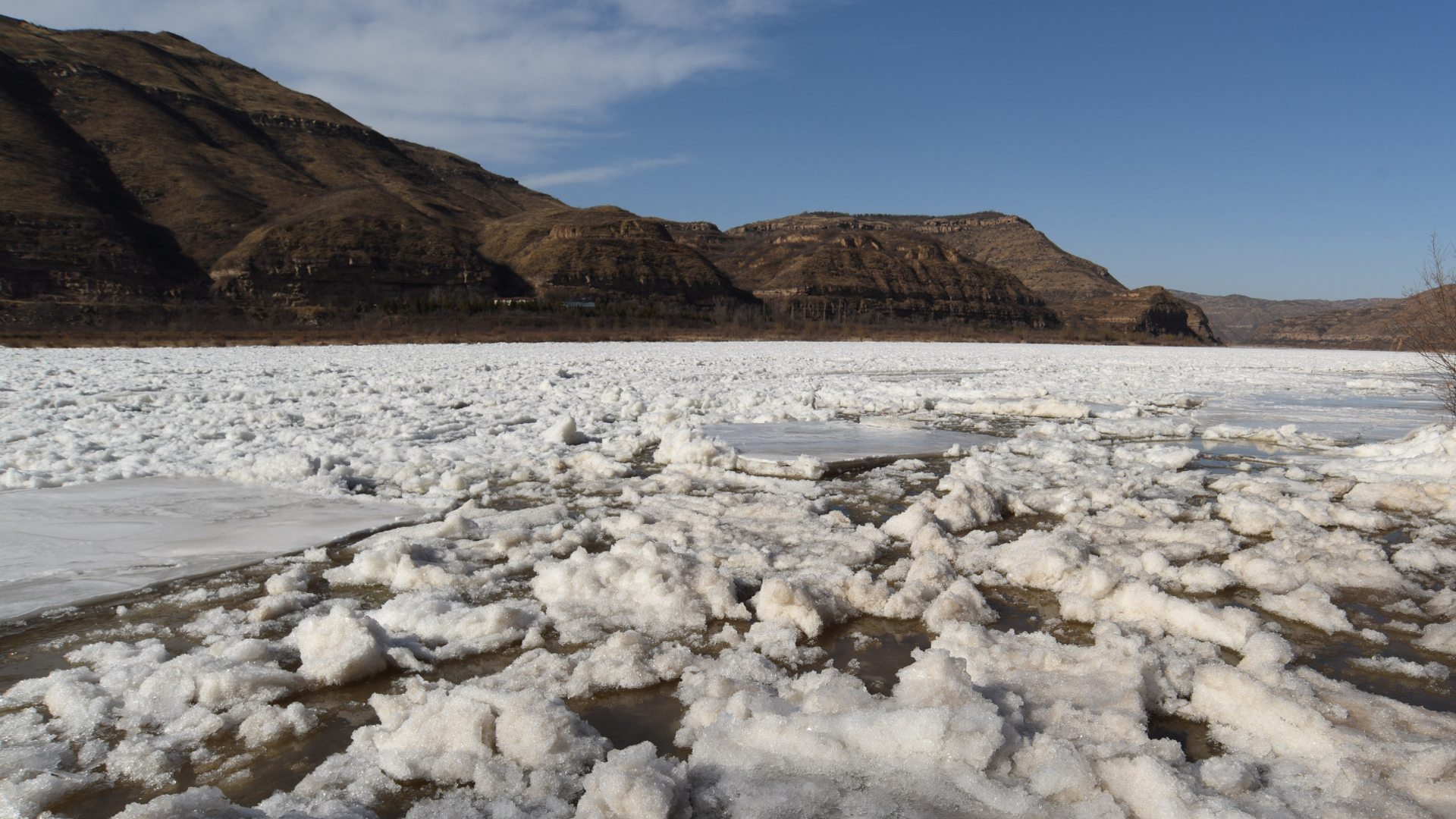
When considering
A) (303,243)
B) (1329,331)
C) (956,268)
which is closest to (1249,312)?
(1329,331)

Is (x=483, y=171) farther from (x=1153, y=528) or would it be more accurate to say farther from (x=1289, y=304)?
(x=1289, y=304)

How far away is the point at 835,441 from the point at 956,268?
95427mm

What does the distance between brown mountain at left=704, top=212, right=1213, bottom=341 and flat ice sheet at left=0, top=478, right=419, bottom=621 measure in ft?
262

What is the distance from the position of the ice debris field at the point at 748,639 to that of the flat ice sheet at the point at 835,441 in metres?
0.17

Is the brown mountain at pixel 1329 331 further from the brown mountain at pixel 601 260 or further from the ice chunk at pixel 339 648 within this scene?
the ice chunk at pixel 339 648

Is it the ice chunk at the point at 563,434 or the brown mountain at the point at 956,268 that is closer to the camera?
the ice chunk at the point at 563,434

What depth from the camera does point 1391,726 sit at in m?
1.87

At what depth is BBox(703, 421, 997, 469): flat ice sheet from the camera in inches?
223

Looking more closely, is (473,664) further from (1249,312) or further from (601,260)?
(1249,312)

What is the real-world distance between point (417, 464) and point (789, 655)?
11.2 ft

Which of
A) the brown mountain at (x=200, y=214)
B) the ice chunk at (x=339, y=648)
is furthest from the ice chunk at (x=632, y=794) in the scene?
the brown mountain at (x=200, y=214)

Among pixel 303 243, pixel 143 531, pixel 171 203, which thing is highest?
pixel 171 203

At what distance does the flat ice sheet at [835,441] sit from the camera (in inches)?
223

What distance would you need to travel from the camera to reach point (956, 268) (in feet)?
312
